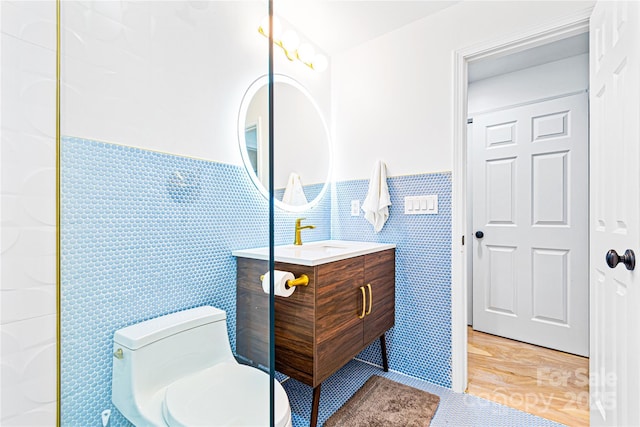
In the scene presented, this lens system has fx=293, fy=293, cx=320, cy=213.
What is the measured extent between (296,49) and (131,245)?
1666 mm

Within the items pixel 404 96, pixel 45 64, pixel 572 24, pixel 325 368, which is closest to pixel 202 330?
pixel 325 368

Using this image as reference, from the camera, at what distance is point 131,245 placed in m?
0.91

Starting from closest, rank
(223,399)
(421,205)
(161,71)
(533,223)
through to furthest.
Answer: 1. (223,399)
2. (161,71)
3. (421,205)
4. (533,223)

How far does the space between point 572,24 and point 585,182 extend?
1.19 metres

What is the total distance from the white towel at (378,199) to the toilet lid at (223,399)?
126 cm

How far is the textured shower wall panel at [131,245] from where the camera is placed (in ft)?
2.75

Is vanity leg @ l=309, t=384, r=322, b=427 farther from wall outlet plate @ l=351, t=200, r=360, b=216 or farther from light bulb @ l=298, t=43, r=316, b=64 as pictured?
light bulb @ l=298, t=43, r=316, b=64

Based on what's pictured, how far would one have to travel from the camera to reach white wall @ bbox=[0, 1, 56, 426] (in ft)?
2.50

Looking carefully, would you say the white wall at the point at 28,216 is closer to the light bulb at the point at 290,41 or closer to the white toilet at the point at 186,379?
the white toilet at the point at 186,379

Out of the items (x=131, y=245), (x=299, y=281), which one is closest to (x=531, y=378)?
(x=299, y=281)
